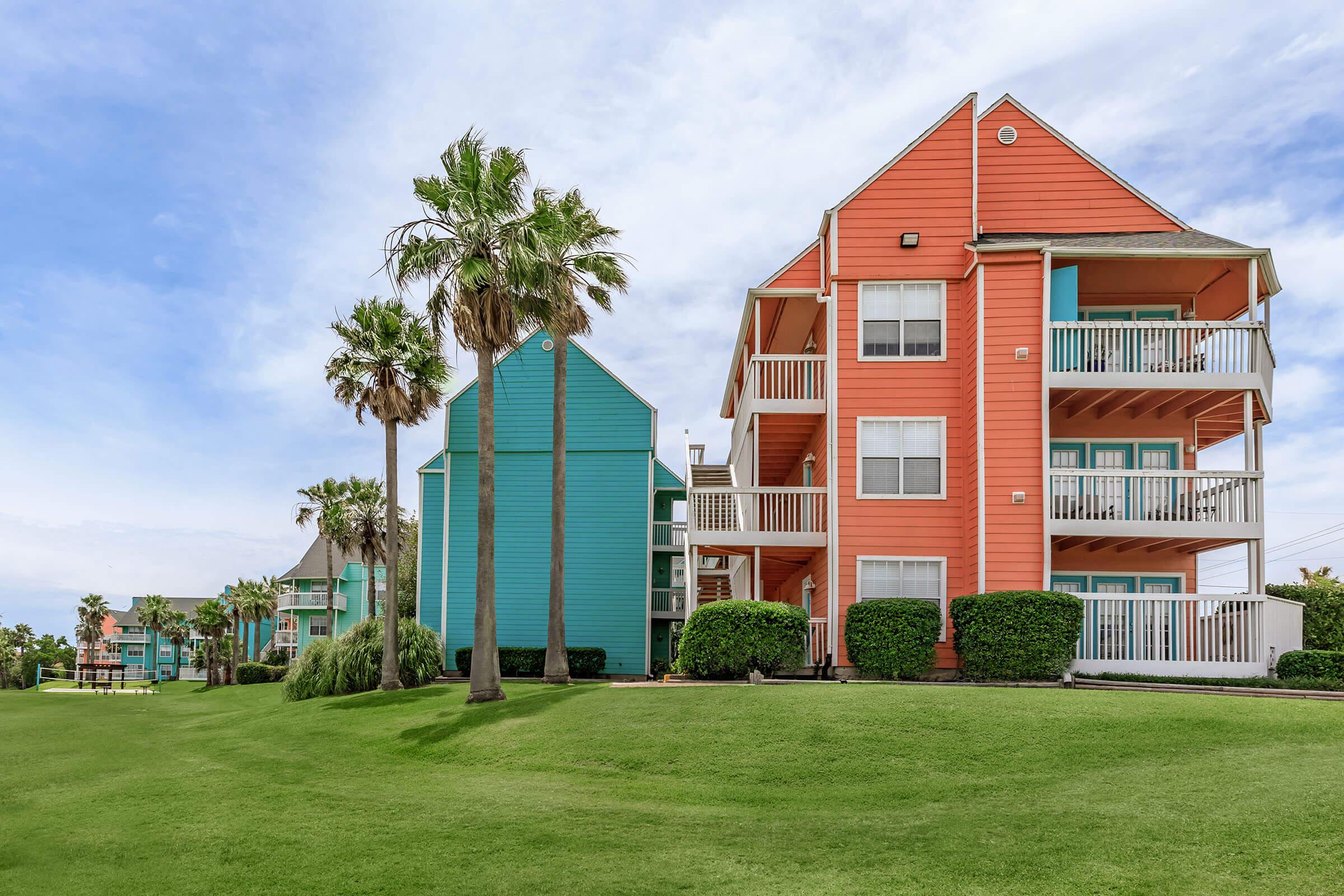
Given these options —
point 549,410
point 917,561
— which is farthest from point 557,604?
point 917,561

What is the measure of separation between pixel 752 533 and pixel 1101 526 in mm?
6489

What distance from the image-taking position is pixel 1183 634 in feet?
55.3

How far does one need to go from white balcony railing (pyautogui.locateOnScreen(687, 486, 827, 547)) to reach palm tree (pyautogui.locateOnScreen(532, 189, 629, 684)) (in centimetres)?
529

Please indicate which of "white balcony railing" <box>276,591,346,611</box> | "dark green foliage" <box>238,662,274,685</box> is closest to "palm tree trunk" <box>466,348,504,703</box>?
"dark green foliage" <box>238,662,274,685</box>


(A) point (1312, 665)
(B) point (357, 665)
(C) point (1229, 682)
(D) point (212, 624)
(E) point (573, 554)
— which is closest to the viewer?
(A) point (1312, 665)

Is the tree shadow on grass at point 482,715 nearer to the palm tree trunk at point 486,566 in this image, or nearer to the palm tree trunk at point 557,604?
the palm tree trunk at point 486,566

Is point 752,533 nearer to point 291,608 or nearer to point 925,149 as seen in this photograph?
point 925,149

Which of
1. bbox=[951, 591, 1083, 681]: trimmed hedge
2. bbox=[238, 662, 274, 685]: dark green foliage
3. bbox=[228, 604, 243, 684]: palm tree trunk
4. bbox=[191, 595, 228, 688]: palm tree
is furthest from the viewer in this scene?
bbox=[191, 595, 228, 688]: palm tree

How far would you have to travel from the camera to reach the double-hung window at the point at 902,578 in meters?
18.8

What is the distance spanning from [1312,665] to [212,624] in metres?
53.3

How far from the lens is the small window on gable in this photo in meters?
19.4

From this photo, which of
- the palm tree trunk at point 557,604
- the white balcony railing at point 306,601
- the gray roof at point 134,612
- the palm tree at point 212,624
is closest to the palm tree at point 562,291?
the palm tree trunk at point 557,604

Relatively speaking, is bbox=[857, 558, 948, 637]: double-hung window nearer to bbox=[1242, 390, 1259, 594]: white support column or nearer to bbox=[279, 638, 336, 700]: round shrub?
bbox=[1242, 390, 1259, 594]: white support column

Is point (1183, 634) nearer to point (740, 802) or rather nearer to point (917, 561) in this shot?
point (917, 561)
